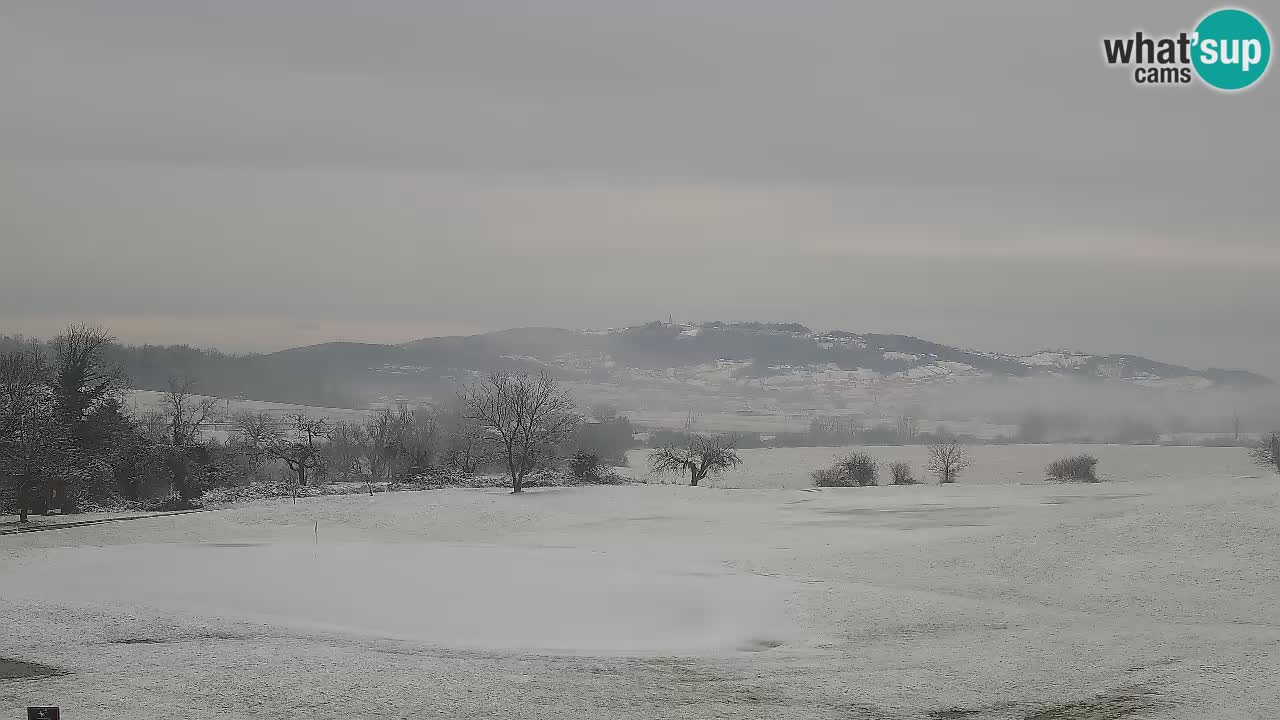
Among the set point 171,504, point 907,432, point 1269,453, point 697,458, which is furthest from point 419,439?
point 907,432

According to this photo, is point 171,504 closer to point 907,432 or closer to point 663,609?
point 663,609

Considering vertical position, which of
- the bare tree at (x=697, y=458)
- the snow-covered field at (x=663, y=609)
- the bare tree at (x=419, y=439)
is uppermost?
the bare tree at (x=419, y=439)

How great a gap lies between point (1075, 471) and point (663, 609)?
197ft

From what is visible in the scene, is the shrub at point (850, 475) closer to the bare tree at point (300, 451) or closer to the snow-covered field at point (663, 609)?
the snow-covered field at point (663, 609)

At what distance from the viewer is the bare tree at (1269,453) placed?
290 ft

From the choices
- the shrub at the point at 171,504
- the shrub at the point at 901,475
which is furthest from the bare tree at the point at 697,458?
the shrub at the point at 171,504

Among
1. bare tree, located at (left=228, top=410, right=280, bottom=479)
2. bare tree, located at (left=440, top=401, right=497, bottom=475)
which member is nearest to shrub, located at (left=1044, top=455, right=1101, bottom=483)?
bare tree, located at (left=440, top=401, right=497, bottom=475)

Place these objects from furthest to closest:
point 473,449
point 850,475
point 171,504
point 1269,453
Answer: point 473,449 → point 1269,453 → point 850,475 → point 171,504

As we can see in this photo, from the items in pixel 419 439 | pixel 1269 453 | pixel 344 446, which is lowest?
pixel 1269 453

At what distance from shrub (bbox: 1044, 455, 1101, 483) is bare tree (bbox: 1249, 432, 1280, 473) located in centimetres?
1380

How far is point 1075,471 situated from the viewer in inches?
3310

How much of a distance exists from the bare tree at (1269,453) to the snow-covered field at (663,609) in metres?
32.1

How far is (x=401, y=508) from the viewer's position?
60719mm

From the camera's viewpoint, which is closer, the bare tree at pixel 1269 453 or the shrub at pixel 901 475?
the shrub at pixel 901 475
